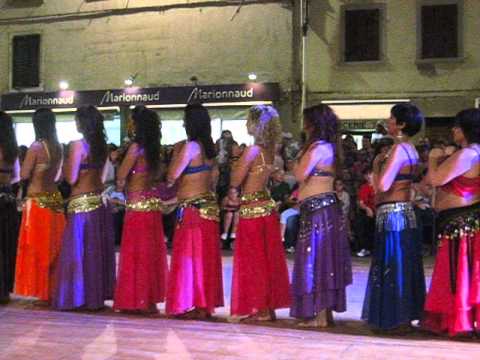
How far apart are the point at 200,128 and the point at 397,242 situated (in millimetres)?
1778

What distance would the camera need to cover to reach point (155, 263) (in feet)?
19.8

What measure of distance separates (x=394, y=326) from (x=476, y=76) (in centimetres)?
1247

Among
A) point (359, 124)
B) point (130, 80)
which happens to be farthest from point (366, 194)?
point (130, 80)

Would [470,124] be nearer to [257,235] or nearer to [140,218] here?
[257,235]

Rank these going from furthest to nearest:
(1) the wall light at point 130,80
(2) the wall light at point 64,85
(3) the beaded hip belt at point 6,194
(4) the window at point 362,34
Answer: (2) the wall light at point 64,85 → (1) the wall light at point 130,80 → (4) the window at point 362,34 → (3) the beaded hip belt at point 6,194

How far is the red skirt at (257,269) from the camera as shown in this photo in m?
5.66

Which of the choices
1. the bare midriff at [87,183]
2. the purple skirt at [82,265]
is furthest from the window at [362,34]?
the purple skirt at [82,265]

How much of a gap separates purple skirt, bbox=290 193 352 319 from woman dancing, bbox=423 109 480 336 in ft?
2.22

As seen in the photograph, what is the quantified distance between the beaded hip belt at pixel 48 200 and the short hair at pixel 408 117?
9.92 ft

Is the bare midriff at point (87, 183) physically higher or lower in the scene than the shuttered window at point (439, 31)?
lower

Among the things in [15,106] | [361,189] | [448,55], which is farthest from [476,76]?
[15,106]

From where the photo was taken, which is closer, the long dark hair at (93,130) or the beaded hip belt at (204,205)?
the beaded hip belt at (204,205)

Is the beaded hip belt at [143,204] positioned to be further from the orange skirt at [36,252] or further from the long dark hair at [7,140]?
the long dark hair at [7,140]

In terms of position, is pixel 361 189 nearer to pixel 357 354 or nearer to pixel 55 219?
pixel 55 219
